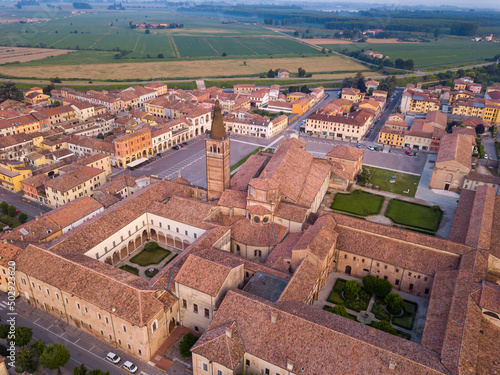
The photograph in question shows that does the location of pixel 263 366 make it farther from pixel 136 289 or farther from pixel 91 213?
pixel 91 213

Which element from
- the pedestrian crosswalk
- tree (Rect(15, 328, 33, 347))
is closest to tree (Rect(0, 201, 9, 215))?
the pedestrian crosswalk

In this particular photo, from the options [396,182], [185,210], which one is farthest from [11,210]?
[396,182]

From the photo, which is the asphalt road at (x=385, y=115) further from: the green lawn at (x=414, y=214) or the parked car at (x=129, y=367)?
the parked car at (x=129, y=367)

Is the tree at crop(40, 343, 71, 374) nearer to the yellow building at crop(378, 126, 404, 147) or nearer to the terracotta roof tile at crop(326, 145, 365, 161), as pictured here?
the terracotta roof tile at crop(326, 145, 365, 161)

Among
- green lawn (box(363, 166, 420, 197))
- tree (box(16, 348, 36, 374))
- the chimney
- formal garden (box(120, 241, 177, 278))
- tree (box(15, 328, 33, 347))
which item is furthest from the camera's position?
green lawn (box(363, 166, 420, 197))

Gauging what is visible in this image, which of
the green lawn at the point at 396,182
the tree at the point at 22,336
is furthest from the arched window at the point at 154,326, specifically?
the green lawn at the point at 396,182
